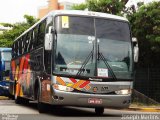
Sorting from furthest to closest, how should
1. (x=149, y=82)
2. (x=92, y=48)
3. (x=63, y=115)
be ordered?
1. (x=149, y=82)
2. (x=63, y=115)
3. (x=92, y=48)

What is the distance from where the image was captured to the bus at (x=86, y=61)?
14.2 metres

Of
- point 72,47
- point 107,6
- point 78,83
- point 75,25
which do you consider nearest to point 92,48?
point 72,47

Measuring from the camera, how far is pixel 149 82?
2430cm

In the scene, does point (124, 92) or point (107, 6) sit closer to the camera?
point (124, 92)

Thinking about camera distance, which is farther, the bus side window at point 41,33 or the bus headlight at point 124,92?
the bus side window at point 41,33

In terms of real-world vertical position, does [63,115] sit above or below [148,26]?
below

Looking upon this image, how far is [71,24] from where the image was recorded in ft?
48.5

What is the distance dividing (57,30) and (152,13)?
34.4ft

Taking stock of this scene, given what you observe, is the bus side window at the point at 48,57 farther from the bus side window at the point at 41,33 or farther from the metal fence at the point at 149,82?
the metal fence at the point at 149,82

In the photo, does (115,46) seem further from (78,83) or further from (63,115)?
(63,115)

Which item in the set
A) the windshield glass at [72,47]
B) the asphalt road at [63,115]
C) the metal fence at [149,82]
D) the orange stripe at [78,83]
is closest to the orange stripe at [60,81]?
the windshield glass at [72,47]

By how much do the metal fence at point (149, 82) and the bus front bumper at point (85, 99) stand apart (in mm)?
9789

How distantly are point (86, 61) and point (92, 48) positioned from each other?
1.60 feet

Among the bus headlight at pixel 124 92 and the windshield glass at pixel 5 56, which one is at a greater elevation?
the windshield glass at pixel 5 56
